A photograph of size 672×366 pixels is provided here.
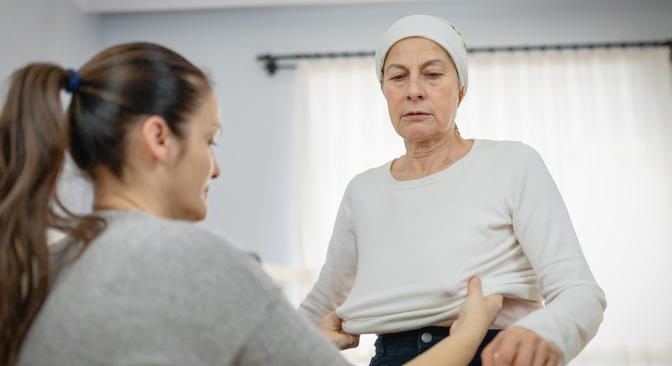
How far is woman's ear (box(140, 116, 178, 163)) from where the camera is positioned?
2.39 feet

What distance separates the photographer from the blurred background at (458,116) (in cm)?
Result: 311

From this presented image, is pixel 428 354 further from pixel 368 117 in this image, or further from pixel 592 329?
pixel 368 117

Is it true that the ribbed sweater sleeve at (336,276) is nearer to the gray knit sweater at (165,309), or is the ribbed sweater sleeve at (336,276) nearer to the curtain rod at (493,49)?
the gray knit sweater at (165,309)

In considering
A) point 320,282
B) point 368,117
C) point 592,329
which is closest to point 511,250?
point 592,329

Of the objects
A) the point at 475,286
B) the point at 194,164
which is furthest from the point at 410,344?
the point at 194,164

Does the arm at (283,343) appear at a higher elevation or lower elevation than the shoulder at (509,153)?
lower

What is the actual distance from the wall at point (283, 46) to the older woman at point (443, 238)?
7.41 feet

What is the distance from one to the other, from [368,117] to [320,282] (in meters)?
2.24

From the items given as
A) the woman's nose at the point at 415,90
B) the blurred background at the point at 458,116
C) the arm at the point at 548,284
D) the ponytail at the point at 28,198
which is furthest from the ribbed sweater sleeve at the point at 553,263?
the blurred background at the point at 458,116

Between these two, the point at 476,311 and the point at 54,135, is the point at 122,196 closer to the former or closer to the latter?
the point at 54,135

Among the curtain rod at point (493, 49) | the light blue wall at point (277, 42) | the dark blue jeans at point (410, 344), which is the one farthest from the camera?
the light blue wall at point (277, 42)

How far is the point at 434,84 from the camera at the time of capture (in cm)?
117

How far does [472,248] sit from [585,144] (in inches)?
100

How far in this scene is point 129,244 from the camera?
605 mm
